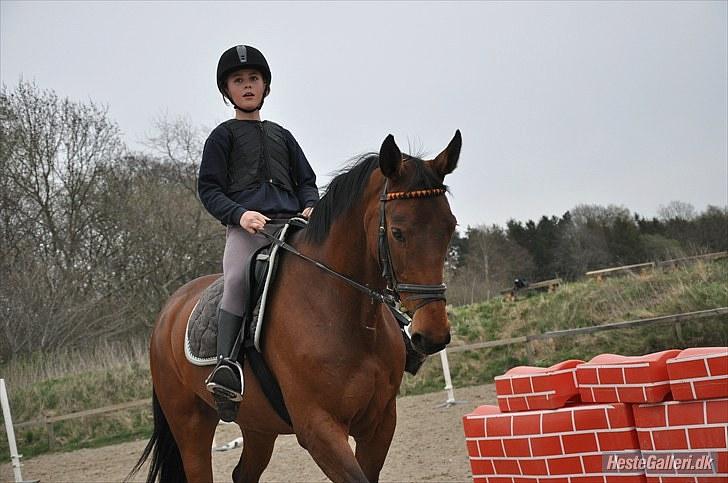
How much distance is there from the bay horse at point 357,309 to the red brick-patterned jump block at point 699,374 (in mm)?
1483

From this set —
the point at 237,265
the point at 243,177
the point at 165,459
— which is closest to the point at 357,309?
the point at 237,265

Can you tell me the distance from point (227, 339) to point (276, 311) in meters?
0.36

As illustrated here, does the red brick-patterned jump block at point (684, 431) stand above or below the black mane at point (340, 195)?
below

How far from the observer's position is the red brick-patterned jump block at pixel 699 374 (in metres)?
3.67

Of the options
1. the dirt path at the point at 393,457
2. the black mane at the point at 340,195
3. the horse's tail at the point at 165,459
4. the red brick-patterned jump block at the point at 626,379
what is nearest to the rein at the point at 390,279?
the black mane at the point at 340,195

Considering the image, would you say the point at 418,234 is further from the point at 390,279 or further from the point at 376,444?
the point at 376,444

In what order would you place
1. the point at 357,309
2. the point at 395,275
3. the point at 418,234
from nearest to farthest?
1. the point at 418,234
2. the point at 395,275
3. the point at 357,309

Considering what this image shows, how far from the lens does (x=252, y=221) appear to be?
394 centimetres

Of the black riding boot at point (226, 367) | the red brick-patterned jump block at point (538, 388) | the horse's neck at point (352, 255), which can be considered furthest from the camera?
the red brick-patterned jump block at point (538, 388)

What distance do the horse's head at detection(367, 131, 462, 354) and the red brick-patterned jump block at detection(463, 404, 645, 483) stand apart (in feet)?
5.59

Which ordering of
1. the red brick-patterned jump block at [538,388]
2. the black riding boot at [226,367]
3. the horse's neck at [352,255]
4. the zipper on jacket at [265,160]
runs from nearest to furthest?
1. the horse's neck at [352,255]
2. the black riding boot at [226,367]
3. the zipper on jacket at [265,160]
4. the red brick-patterned jump block at [538,388]

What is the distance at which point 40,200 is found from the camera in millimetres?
22969

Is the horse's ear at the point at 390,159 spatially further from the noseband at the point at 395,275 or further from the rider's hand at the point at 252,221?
the rider's hand at the point at 252,221

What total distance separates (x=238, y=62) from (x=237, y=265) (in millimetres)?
1283
